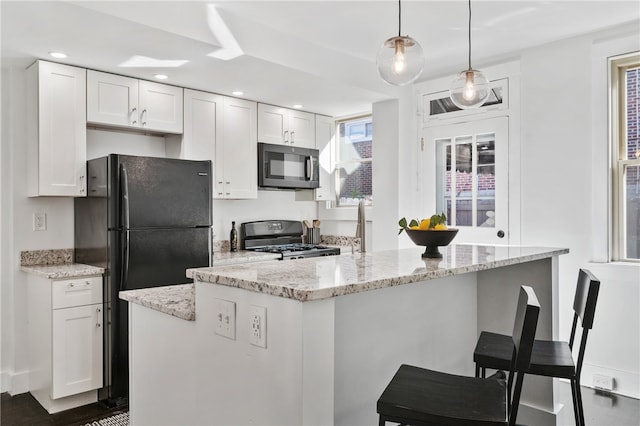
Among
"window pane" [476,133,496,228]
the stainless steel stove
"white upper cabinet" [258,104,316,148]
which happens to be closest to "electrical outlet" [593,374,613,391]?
"window pane" [476,133,496,228]

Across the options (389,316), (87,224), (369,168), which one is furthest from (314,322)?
(369,168)

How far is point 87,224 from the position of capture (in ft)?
10.9

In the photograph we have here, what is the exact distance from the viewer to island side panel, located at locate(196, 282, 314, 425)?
1.24 meters

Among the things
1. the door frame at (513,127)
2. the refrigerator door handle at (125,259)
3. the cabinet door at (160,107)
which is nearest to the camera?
the refrigerator door handle at (125,259)

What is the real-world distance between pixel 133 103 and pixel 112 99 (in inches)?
6.0

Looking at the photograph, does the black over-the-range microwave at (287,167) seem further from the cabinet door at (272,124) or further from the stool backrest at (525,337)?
the stool backrest at (525,337)

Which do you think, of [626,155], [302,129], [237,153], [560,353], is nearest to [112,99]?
[237,153]

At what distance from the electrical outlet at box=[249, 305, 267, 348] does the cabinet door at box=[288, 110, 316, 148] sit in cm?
344

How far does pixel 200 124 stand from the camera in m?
3.91

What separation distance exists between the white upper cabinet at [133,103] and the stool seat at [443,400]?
9.27ft

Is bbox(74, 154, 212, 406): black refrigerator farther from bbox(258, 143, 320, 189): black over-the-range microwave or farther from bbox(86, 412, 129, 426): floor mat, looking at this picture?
bbox(258, 143, 320, 189): black over-the-range microwave

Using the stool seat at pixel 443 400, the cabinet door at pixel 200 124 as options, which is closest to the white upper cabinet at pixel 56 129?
the cabinet door at pixel 200 124

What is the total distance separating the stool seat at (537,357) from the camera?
191 centimetres

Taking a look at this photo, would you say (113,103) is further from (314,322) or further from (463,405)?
(463,405)
